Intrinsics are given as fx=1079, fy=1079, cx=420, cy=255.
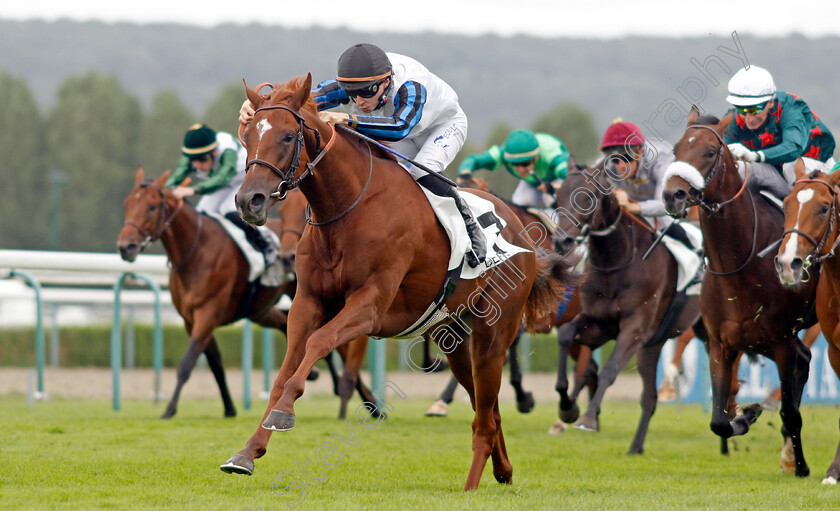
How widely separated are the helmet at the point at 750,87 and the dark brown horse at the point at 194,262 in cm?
490

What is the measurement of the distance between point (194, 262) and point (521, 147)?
3.13 metres

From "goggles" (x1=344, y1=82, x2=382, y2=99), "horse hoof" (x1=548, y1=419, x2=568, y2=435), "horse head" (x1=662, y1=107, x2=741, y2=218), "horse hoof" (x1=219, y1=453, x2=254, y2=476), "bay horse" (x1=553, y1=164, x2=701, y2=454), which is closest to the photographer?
"horse hoof" (x1=219, y1=453, x2=254, y2=476)

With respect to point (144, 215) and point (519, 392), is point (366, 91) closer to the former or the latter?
point (519, 392)

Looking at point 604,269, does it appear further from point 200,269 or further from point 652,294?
point 200,269

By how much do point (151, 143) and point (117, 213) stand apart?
209 inches

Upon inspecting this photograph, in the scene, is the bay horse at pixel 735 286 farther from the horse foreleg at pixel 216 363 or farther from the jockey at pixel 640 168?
the horse foreleg at pixel 216 363

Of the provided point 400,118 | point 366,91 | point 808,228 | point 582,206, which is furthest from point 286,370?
point 582,206

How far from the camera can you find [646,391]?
823 centimetres

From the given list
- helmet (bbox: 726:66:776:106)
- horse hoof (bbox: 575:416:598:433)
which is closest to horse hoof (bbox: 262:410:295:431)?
horse hoof (bbox: 575:416:598:433)

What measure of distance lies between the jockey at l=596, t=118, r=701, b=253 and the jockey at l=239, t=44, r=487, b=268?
2762mm

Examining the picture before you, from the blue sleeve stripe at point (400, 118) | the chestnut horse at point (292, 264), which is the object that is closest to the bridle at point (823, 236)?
the blue sleeve stripe at point (400, 118)

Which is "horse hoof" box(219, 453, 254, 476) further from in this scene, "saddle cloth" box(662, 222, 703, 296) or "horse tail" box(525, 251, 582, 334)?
"saddle cloth" box(662, 222, 703, 296)

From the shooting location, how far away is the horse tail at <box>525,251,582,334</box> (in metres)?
6.52

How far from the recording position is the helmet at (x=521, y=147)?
976 cm
